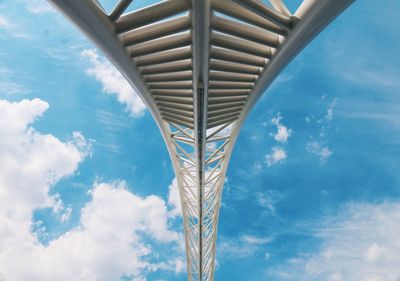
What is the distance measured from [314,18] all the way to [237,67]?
403 centimetres

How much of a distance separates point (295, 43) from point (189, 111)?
7432mm

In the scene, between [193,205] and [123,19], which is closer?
[123,19]

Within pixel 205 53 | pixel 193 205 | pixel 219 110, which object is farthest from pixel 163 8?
pixel 193 205

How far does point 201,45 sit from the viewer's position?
9.84 metres

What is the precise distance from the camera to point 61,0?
25.1ft

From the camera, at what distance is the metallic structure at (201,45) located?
346 inches

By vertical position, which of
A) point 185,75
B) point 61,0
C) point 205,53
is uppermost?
point 185,75

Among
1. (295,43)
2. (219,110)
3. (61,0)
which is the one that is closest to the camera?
(61,0)

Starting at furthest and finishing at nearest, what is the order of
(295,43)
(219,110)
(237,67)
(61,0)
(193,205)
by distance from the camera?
1. (193,205)
2. (219,110)
3. (237,67)
4. (295,43)
5. (61,0)

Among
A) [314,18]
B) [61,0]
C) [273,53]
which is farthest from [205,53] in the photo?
[61,0]

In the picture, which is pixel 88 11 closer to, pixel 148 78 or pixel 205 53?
pixel 205 53

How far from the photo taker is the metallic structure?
879 centimetres

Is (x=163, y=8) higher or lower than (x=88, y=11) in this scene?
higher

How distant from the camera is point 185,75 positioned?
→ 12609 mm
